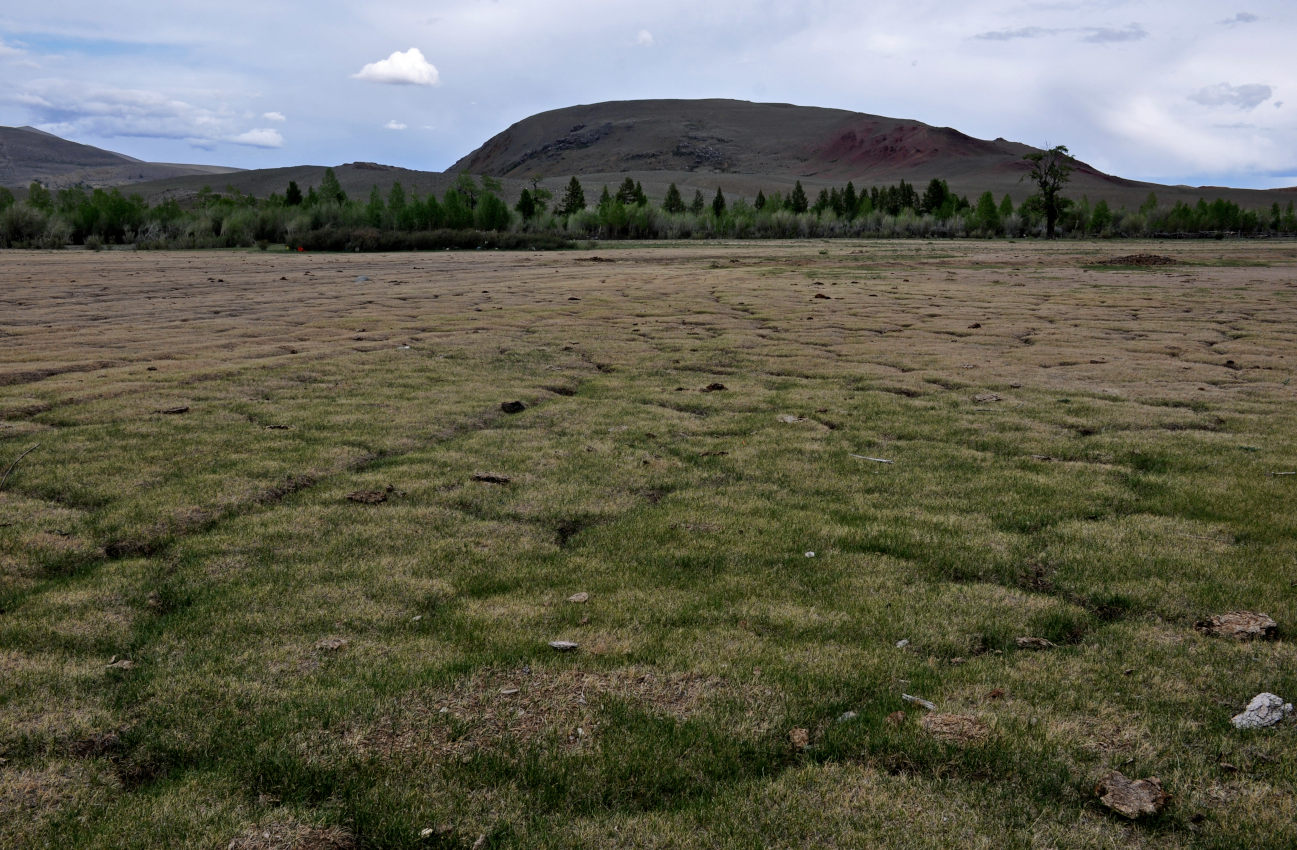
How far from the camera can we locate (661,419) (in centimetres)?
792

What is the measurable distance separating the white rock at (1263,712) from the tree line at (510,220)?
4592cm

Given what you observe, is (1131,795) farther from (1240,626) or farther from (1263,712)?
(1240,626)

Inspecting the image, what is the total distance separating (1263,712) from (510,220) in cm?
6711

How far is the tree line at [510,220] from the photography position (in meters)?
47.7

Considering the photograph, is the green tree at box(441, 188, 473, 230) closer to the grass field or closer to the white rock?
the grass field

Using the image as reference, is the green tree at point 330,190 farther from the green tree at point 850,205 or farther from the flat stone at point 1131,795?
the flat stone at point 1131,795

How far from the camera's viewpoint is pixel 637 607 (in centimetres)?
415

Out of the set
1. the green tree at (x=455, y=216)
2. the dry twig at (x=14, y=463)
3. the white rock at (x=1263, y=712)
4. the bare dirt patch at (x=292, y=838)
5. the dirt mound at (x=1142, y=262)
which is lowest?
the bare dirt patch at (x=292, y=838)

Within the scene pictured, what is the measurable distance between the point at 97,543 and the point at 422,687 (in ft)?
8.45

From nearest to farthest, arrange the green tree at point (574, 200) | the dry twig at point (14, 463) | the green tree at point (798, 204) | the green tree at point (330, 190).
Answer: the dry twig at point (14, 463)
the green tree at point (330, 190)
the green tree at point (574, 200)
the green tree at point (798, 204)

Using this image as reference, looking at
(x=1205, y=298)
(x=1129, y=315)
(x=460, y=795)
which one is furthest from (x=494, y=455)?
(x=1205, y=298)

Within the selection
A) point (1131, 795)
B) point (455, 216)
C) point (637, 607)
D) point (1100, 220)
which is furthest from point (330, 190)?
point (1131, 795)

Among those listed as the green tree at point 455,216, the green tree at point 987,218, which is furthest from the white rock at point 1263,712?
the green tree at point 987,218

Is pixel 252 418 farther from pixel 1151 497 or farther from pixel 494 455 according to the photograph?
pixel 1151 497
